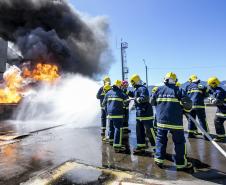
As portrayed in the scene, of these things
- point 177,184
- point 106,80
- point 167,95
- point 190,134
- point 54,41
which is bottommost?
point 177,184

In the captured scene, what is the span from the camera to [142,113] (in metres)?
6.51

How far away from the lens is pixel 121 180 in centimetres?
458

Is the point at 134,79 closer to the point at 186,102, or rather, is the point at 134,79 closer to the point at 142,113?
the point at 142,113

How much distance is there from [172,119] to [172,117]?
0.04m

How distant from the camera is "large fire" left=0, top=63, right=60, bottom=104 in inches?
687

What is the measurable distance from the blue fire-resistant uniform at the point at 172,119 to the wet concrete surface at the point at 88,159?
0.32 m

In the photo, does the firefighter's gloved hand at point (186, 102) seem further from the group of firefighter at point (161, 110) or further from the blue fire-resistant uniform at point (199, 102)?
the blue fire-resistant uniform at point (199, 102)

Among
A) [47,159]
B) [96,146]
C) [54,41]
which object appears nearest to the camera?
[47,159]

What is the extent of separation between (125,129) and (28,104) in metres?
8.65

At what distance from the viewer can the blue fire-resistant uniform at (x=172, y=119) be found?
5.17m

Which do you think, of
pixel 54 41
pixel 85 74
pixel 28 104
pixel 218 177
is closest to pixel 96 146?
pixel 218 177

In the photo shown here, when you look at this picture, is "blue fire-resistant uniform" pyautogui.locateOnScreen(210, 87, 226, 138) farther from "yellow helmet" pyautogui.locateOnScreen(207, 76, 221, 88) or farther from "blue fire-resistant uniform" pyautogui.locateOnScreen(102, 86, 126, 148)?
"blue fire-resistant uniform" pyautogui.locateOnScreen(102, 86, 126, 148)

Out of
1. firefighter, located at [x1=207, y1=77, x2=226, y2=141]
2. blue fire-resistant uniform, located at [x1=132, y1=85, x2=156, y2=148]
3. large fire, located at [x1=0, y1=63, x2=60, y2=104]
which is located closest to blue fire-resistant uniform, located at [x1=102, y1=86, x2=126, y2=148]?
blue fire-resistant uniform, located at [x1=132, y1=85, x2=156, y2=148]

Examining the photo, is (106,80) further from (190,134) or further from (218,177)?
(218,177)
